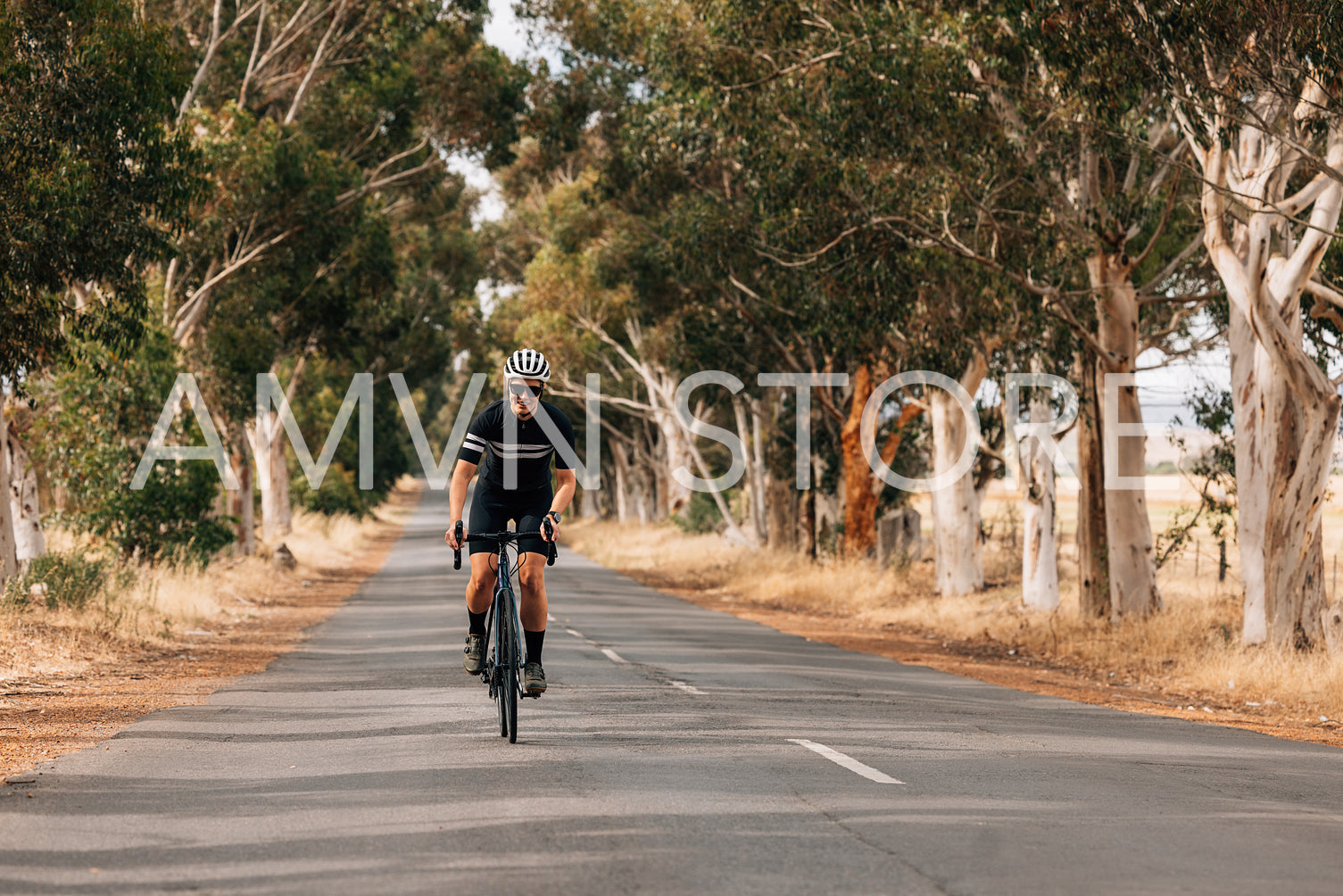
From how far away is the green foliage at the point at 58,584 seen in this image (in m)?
16.1

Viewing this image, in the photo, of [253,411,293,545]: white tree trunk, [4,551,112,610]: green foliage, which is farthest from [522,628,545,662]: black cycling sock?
[253,411,293,545]: white tree trunk

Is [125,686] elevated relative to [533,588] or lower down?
lower down

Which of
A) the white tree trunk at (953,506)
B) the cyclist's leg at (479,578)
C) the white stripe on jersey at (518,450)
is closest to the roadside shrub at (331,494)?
the white tree trunk at (953,506)

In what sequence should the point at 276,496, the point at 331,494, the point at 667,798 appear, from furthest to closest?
the point at 331,494, the point at 276,496, the point at 667,798

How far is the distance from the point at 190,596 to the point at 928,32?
1282 cm

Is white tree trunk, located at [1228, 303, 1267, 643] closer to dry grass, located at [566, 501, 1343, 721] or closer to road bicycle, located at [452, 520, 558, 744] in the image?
dry grass, located at [566, 501, 1343, 721]

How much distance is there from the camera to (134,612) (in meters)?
17.4

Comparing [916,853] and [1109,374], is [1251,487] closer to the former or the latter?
[1109,374]

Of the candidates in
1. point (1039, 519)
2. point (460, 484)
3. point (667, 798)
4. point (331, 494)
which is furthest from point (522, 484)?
point (331, 494)

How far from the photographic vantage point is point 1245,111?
13.6 meters

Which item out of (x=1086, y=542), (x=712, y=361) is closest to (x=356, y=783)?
(x=1086, y=542)

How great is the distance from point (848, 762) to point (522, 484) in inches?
100

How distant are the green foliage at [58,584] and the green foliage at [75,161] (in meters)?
2.39

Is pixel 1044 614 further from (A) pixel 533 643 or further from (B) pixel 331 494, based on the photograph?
(B) pixel 331 494
